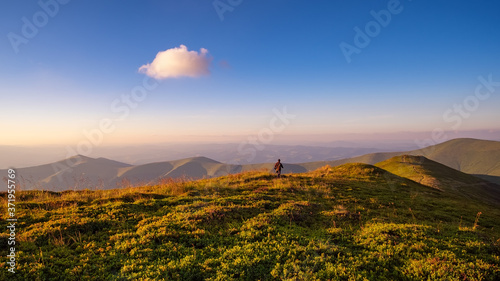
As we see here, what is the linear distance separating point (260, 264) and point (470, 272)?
23.1 ft

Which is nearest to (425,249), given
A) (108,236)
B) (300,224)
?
(300,224)

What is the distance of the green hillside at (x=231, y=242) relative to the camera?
7.18 meters

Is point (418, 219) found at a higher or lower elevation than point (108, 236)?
lower

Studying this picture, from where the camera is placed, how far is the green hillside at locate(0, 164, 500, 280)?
718 centimetres

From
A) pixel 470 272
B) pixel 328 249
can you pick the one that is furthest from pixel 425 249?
pixel 328 249

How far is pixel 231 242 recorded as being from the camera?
30.9ft

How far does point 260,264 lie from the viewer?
772 cm

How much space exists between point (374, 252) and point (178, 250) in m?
7.97

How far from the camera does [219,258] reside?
8039 mm

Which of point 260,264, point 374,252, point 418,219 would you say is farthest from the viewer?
Result: point 418,219

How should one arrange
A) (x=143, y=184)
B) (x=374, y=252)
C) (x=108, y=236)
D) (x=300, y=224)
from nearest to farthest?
(x=374, y=252), (x=108, y=236), (x=300, y=224), (x=143, y=184)

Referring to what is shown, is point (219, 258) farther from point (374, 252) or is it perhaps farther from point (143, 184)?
point (143, 184)

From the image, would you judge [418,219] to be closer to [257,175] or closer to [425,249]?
[425,249]

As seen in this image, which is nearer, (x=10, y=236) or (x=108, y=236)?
(x=10, y=236)
